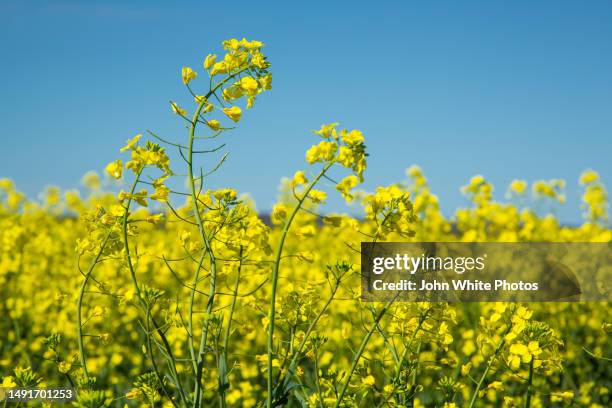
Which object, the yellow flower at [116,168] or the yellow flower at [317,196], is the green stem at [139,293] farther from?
the yellow flower at [317,196]

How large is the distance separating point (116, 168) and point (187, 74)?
409 millimetres

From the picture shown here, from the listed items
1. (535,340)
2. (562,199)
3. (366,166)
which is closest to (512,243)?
(562,199)

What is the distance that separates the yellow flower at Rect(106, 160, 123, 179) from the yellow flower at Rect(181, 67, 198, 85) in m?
0.36

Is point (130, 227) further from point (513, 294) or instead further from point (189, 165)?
point (513, 294)

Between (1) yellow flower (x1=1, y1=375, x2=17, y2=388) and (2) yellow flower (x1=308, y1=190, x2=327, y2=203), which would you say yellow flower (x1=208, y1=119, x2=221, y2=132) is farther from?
(1) yellow flower (x1=1, y1=375, x2=17, y2=388)

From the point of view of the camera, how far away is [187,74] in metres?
2.38

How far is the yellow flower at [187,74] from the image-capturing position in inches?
93.4

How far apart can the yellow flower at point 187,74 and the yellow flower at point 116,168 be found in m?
0.36

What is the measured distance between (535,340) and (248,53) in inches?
56.3

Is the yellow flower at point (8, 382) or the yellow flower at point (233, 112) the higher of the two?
the yellow flower at point (233, 112)

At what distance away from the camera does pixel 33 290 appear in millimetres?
7023

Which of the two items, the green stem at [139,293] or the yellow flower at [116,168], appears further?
the yellow flower at [116,168]

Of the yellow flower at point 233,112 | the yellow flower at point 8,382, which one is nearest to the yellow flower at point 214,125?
the yellow flower at point 233,112

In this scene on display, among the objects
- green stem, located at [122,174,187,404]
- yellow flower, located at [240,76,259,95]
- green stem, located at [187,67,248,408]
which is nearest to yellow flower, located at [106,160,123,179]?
green stem, located at [122,174,187,404]
